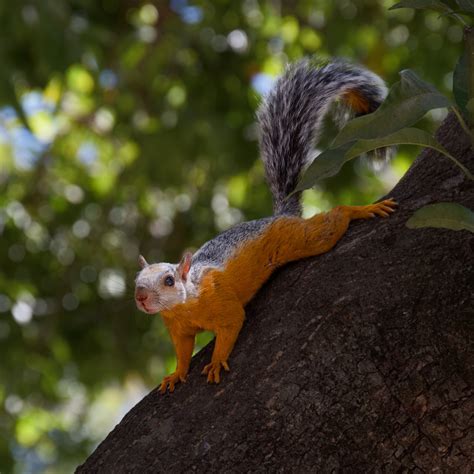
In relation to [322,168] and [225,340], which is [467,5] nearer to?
[322,168]

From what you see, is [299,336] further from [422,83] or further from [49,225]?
[49,225]

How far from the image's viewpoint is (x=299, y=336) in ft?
6.73

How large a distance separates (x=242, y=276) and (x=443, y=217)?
2.82 feet

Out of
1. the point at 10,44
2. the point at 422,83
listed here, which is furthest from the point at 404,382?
the point at 10,44

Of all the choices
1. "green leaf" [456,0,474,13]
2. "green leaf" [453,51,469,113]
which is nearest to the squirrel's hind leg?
"green leaf" [453,51,469,113]

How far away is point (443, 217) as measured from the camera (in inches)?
73.7

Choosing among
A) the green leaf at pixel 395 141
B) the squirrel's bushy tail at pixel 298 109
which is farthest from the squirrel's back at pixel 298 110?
the green leaf at pixel 395 141


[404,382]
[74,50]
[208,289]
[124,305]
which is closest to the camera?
[404,382]

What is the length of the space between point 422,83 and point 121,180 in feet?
15.3

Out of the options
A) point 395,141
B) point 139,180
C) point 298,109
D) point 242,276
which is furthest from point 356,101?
point 139,180

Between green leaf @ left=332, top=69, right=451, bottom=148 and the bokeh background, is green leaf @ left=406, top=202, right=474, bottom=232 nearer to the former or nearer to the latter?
green leaf @ left=332, top=69, right=451, bottom=148

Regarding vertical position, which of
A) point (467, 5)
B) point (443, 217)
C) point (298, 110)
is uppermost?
point (298, 110)

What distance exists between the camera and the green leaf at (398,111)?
1844mm

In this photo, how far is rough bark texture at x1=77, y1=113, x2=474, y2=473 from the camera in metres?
1.91
